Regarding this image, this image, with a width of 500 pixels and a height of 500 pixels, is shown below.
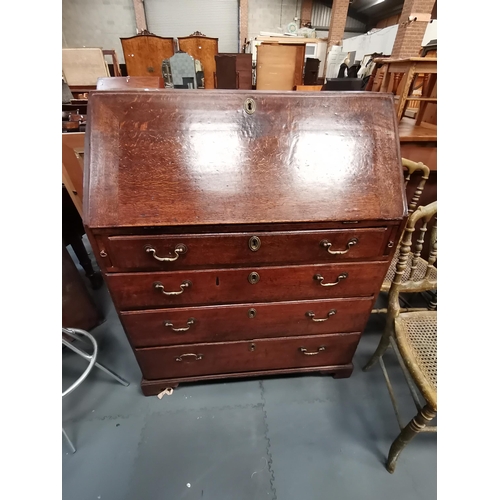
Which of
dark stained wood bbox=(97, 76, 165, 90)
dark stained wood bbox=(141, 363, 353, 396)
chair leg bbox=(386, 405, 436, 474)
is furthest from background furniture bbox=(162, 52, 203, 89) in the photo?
chair leg bbox=(386, 405, 436, 474)

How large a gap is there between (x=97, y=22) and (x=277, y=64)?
26.1 ft

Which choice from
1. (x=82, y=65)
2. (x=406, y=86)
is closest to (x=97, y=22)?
(x=82, y=65)

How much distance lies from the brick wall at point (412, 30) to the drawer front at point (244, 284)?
4277 millimetres

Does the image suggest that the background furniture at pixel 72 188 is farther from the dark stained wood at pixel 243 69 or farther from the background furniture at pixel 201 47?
the background furniture at pixel 201 47

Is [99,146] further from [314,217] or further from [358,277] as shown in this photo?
[358,277]

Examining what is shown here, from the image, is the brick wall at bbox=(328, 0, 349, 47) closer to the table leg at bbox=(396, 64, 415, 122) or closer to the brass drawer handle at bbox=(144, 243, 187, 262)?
the table leg at bbox=(396, 64, 415, 122)

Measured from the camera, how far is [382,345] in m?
1.52

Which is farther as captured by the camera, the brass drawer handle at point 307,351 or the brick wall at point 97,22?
the brick wall at point 97,22

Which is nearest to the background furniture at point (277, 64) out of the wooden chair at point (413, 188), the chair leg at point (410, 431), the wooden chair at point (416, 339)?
the wooden chair at point (413, 188)

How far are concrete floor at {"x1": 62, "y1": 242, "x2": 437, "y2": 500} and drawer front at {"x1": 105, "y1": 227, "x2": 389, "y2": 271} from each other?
946mm

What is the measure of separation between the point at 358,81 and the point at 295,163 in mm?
2292

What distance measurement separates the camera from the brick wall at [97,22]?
8430 mm

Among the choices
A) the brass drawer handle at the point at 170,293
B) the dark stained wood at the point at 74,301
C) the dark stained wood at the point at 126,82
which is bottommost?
the dark stained wood at the point at 74,301

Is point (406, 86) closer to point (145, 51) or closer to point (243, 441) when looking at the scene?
point (243, 441)
